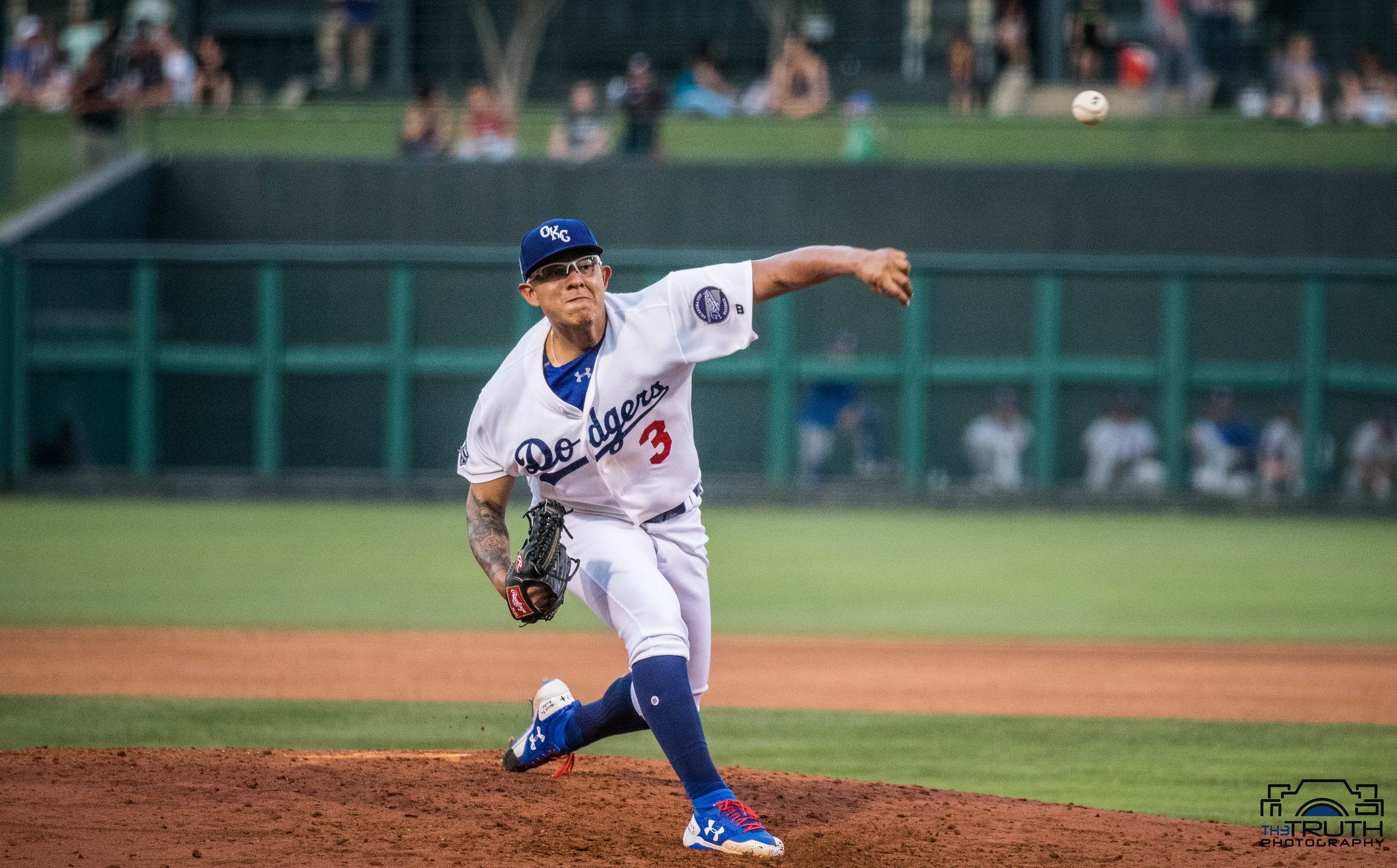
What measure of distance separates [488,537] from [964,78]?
1780 cm

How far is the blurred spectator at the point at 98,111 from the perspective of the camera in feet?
65.5

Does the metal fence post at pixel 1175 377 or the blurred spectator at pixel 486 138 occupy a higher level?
the blurred spectator at pixel 486 138

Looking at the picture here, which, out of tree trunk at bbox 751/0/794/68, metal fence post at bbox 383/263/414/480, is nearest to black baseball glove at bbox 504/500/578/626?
metal fence post at bbox 383/263/414/480

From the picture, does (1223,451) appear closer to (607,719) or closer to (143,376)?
(143,376)

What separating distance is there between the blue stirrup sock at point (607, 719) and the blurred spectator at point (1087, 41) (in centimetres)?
1915

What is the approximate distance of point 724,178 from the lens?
65.3 feet

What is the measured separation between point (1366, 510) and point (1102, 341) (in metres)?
3.35

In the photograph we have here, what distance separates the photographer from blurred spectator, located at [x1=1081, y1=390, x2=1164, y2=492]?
685 inches

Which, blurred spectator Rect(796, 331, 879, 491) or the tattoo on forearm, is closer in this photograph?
the tattoo on forearm

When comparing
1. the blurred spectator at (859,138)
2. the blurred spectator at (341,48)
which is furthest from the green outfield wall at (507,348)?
the blurred spectator at (341,48)

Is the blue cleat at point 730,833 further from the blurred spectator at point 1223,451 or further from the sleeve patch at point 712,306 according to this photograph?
the blurred spectator at point 1223,451

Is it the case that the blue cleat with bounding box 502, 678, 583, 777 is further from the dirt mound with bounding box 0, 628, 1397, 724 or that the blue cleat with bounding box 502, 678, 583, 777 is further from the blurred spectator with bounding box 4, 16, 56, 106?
the blurred spectator with bounding box 4, 16, 56, 106

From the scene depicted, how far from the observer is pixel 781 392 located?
17.6 meters

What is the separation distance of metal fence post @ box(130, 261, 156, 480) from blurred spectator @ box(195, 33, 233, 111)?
415cm
